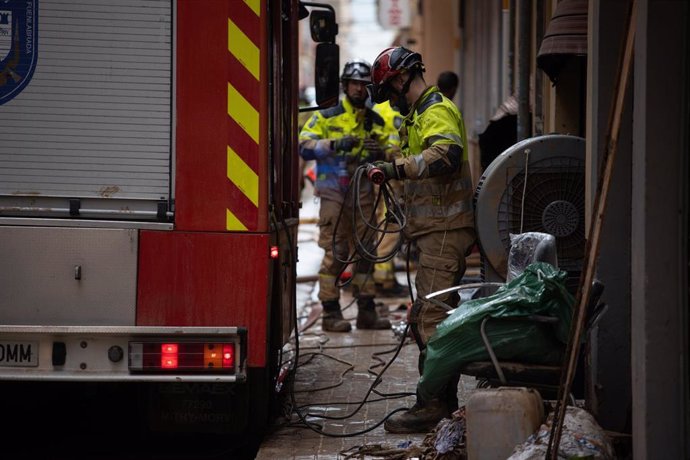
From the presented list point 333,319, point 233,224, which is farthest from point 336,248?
point 233,224

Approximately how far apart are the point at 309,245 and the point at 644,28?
45.6 ft

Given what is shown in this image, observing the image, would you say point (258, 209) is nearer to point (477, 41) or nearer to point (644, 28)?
point (644, 28)

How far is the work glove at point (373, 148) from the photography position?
31.1 feet

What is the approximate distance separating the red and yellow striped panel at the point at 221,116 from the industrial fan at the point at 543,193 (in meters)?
1.59

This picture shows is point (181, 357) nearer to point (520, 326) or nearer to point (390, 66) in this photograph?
point (520, 326)

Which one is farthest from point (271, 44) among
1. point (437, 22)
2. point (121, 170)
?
point (437, 22)

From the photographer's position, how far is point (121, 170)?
5184 mm

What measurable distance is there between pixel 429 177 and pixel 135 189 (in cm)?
172

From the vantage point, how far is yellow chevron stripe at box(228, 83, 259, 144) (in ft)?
16.9

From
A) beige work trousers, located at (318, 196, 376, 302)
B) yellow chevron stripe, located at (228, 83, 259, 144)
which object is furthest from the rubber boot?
beige work trousers, located at (318, 196, 376, 302)

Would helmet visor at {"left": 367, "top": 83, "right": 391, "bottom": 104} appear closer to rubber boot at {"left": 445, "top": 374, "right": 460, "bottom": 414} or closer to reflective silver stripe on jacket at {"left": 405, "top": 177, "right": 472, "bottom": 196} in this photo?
reflective silver stripe on jacket at {"left": 405, "top": 177, "right": 472, "bottom": 196}

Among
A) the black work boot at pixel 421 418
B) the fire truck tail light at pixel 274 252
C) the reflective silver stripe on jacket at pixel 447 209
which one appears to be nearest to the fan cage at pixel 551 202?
the reflective silver stripe on jacket at pixel 447 209

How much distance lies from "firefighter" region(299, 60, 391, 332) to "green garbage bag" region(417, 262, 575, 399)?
4.47 meters

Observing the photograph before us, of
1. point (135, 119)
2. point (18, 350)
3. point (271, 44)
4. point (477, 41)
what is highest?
point (477, 41)
